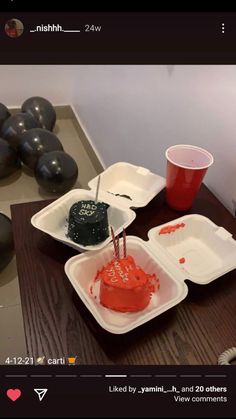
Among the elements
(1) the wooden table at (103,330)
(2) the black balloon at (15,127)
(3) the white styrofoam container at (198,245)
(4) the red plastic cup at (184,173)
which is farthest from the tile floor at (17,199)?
(4) the red plastic cup at (184,173)

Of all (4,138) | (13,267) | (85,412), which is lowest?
(13,267)

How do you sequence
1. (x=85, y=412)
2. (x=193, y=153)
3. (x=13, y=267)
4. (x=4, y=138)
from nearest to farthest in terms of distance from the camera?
(x=85, y=412), (x=193, y=153), (x=13, y=267), (x=4, y=138)

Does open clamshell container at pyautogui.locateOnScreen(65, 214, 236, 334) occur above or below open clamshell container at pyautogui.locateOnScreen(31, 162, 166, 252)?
below

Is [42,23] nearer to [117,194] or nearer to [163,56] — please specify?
[163,56]

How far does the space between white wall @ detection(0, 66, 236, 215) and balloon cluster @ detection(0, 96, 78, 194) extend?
0.81 feet

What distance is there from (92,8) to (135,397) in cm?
54

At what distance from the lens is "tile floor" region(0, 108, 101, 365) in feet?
3.18

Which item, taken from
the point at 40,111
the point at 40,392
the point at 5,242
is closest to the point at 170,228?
the point at 40,392

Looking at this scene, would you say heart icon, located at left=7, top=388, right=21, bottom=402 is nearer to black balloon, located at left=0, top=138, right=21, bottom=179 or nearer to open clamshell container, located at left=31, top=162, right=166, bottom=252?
open clamshell container, located at left=31, top=162, right=166, bottom=252

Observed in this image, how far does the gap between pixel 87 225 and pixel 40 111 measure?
1422 millimetres

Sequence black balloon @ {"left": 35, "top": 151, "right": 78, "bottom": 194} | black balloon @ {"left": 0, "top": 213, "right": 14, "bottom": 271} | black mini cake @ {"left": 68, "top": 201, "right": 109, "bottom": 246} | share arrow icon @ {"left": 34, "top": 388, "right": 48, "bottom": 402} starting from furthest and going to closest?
black balloon @ {"left": 35, "top": 151, "right": 78, "bottom": 194}, black balloon @ {"left": 0, "top": 213, "right": 14, "bottom": 271}, black mini cake @ {"left": 68, "top": 201, "right": 109, "bottom": 246}, share arrow icon @ {"left": 34, "top": 388, "right": 48, "bottom": 402}

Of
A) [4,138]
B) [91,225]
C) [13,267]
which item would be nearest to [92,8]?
[91,225]

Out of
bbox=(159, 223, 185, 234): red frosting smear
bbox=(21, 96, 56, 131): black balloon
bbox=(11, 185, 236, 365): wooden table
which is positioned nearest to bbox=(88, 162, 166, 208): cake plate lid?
bbox=(159, 223, 185, 234): red frosting smear

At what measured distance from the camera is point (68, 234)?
2.37 feet
